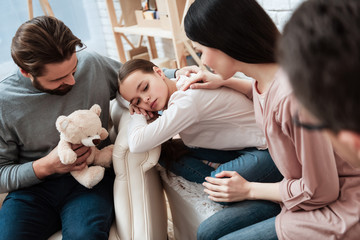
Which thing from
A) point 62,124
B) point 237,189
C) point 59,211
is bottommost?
point 59,211

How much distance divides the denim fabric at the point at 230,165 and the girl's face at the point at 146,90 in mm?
229

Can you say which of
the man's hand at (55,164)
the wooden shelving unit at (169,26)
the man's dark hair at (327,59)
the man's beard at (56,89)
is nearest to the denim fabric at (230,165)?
the man's hand at (55,164)

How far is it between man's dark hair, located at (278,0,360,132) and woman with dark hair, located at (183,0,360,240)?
320mm

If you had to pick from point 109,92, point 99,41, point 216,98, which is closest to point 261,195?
point 216,98

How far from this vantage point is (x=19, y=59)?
1144 mm

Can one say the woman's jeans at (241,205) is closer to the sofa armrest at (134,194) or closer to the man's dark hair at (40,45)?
the sofa armrest at (134,194)

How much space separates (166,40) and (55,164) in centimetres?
197

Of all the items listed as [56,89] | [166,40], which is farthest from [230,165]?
[166,40]

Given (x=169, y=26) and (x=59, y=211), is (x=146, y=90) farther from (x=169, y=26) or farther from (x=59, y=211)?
(x=169, y=26)

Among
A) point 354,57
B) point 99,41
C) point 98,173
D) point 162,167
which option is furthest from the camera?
point 99,41

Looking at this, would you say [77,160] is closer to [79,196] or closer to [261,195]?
[79,196]

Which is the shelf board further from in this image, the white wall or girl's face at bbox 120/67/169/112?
girl's face at bbox 120/67/169/112

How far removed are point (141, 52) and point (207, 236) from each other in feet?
7.47

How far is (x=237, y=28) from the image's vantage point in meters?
0.88
